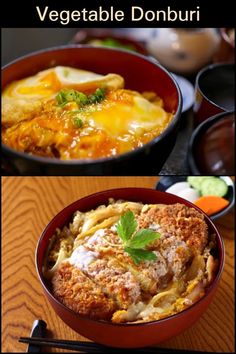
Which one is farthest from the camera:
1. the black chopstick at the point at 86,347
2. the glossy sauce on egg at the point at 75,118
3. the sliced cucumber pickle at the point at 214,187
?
the sliced cucumber pickle at the point at 214,187

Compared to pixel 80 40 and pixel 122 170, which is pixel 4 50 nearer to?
pixel 122 170

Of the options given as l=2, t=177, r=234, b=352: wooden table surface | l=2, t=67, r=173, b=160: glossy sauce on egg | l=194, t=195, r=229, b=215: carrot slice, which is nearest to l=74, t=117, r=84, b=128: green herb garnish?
l=2, t=67, r=173, b=160: glossy sauce on egg

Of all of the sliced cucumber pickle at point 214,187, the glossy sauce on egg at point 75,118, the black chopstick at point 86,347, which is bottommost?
the black chopstick at point 86,347

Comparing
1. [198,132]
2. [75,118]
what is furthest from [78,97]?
[198,132]

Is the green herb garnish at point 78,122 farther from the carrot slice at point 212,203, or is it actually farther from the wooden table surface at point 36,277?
the carrot slice at point 212,203

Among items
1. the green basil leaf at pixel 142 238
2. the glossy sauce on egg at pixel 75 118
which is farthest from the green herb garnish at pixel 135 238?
the glossy sauce on egg at pixel 75 118

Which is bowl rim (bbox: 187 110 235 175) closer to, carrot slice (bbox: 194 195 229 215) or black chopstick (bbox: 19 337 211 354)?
carrot slice (bbox: 194 195 229 215)

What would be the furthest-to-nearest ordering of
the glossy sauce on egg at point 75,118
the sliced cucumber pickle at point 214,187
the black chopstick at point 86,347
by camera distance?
1. the sliced cucumber pickle at point 214,187
2. the black chopstick at point 86,347
3. the glossy sauce on egg at point 75,118
